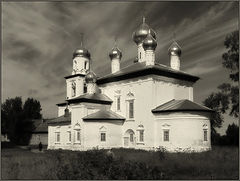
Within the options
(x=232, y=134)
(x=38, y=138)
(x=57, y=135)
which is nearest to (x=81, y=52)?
(x=57, y=135)

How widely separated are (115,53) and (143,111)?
841 cm

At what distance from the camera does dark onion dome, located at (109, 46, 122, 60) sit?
101 feet

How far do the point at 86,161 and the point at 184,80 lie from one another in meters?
17.1

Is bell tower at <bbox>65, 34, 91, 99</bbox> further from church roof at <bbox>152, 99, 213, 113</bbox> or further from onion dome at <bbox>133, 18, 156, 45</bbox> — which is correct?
church roof at <bbox>152, 99, 213, 113</bbox>

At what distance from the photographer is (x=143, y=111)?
24578 mm

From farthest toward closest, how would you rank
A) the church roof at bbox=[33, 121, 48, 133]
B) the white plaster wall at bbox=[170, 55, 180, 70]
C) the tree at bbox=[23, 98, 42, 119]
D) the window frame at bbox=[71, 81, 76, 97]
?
the tree at bbox=[23, 98, 42, 119] → the church roof at bbox=[33, 121, 48, 133] → the window frame at bbox=[71, 81, 76, 97] → the white plaster wall at bbox=[170, 55, 180, 70]

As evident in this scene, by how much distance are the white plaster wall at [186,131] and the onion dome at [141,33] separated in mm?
9671

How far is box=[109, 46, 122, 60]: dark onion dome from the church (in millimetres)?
1314

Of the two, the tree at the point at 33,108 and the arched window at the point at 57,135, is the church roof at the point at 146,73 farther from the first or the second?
the tree at the point at 33,108

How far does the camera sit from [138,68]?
85.3ft

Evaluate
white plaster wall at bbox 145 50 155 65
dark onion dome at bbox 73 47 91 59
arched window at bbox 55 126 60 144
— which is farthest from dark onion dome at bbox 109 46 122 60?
arched window at bbox 55 126 60 144

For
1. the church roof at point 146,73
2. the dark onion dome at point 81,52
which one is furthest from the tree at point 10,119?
the church roof at point 146,73

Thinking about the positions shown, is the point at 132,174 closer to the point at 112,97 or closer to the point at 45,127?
the point at 112,97

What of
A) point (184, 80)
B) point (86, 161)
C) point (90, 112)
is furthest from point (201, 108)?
point (86, 161)
